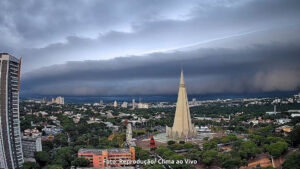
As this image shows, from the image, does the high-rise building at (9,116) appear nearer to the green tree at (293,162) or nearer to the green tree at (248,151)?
the green tree at (248,151)

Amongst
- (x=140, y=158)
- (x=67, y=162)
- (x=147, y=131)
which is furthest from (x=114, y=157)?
(x=147, y=131)

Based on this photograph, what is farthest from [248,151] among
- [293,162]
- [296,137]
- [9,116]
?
[9,116]

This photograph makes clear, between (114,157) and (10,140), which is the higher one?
(10,140)

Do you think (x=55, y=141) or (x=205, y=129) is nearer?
(x=55, y=141)

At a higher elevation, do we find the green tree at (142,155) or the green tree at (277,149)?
the green tree at (277,149)

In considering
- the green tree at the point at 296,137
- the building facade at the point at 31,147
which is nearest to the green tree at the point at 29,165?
the building facade at the point at 31,147

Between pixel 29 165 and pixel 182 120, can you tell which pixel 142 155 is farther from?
pixel 182 120

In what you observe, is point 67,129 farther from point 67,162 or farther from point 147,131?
point 67,162

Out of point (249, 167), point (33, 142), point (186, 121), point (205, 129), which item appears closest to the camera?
point (249, 167)
